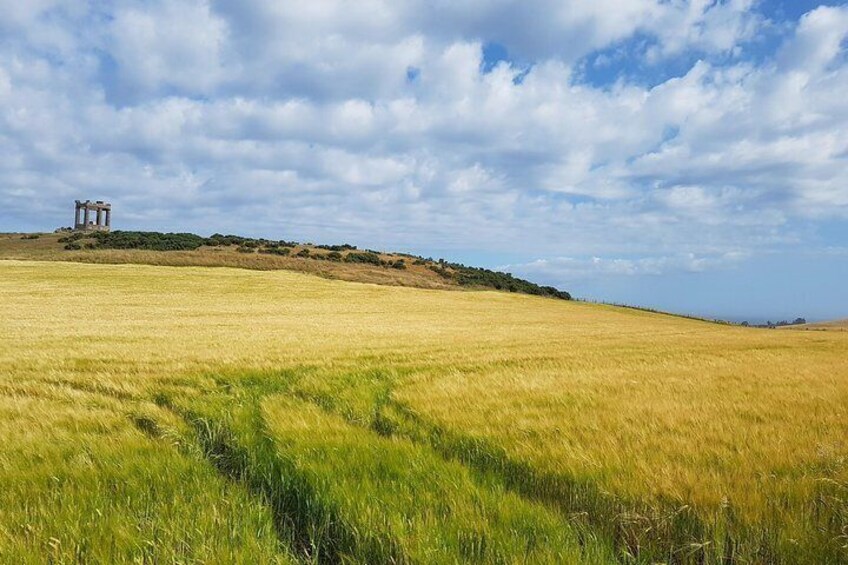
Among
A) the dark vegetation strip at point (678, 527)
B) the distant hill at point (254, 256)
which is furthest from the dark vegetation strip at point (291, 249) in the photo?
the dark vegetation strip at point (678, 527)

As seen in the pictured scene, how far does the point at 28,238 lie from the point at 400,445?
98.2 m

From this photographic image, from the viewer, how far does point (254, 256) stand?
7788cm

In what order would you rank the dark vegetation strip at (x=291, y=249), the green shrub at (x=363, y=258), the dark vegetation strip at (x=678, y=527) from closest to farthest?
1. the dark vegetation strip at (x=678, y=527)
2. the dark vegetation strip at (x=291, y=249)
3. the green shrub at (x=363, y=258)

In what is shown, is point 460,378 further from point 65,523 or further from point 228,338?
point 228,338

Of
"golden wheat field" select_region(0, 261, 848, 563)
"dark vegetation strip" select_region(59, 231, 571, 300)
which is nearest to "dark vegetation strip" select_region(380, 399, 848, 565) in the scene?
"golden wheat field" select_region(0, 261, 848, 563)

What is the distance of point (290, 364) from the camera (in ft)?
43.3

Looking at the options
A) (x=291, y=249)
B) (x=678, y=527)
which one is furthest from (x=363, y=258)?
(x=678, y=527)

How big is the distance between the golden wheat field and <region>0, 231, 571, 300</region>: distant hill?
2449 inches

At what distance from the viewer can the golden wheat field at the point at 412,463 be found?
3.79 metres

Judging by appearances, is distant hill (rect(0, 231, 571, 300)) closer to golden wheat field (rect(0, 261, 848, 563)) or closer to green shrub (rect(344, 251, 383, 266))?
green shrub (rect(344, 251, 383, 266))

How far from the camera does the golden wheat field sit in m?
3.79

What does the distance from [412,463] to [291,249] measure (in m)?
88.5

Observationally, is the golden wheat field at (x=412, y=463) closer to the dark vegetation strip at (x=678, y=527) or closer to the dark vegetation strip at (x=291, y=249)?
the dark vegetation strip at (x=678, y=527)

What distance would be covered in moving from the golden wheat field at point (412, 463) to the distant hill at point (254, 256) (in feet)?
204
